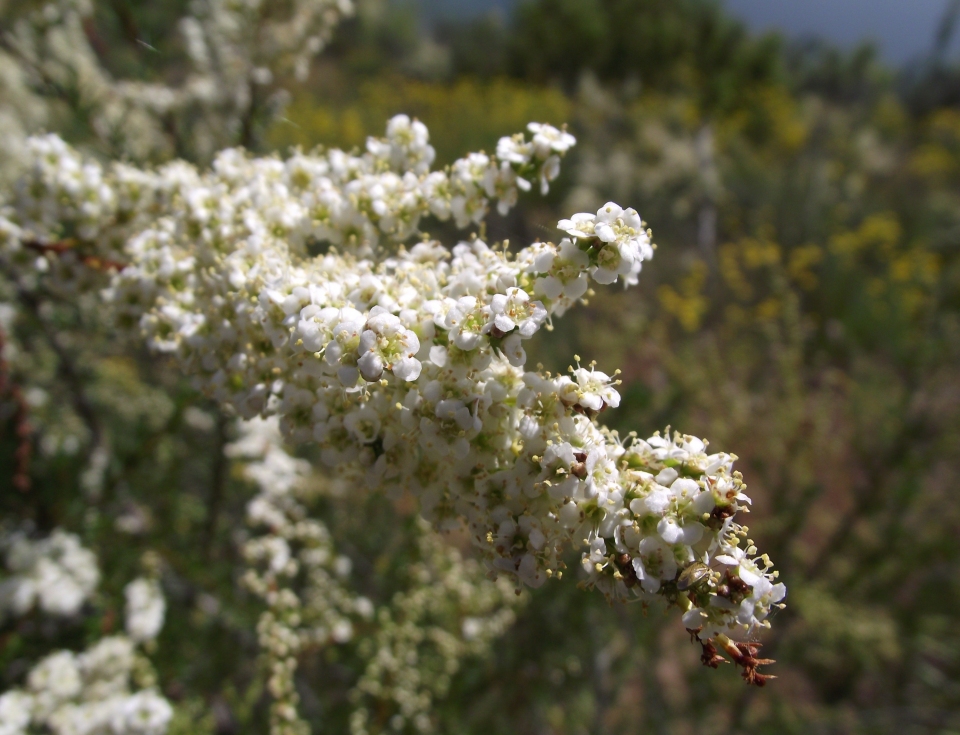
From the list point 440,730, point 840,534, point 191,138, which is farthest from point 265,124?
point 840,534

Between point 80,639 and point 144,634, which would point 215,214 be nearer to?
point 144,634

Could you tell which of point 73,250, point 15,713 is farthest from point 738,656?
point 15,713

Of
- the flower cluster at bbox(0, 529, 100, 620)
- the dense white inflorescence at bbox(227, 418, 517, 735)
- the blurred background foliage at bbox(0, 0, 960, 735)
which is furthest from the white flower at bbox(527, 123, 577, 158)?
the flower cluster at bbox(0, 529, 100, 620)

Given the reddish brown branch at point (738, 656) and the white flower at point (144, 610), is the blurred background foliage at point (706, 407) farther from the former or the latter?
the reddish brown branch at point (738, 656)

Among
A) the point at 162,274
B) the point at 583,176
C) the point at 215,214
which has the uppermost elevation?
the point at 583,176

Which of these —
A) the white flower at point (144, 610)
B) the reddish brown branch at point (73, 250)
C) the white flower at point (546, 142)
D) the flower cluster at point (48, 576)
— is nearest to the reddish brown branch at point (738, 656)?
the white flower at point (546, 142)

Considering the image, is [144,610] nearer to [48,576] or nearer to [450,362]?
[48,576]

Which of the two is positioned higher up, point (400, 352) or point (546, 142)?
point (546, 142)
